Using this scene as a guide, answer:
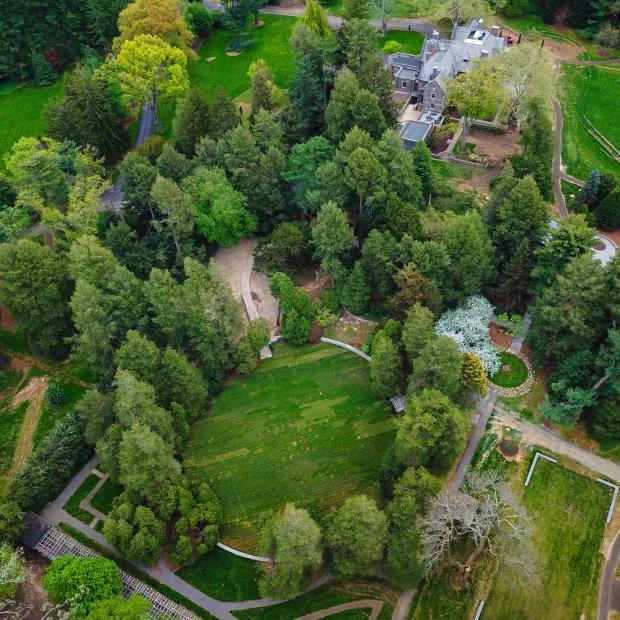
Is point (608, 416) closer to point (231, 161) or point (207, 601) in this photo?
point (207, 601)

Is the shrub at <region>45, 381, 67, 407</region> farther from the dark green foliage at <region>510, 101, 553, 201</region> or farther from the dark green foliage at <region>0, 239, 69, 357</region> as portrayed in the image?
the dark green foliage at <region>510, 101, 553, 201</region>

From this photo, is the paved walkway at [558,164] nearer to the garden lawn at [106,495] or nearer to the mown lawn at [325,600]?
the mown lawn at [325,600]

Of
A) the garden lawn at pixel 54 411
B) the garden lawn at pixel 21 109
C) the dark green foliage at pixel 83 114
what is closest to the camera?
the garden lawn at pixel 54 411

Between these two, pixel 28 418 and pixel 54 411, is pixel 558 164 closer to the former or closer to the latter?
pixel 54 411

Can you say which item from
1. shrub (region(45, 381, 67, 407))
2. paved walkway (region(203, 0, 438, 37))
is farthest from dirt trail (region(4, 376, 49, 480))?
paved walkway (region(203, 0, 438, 37))

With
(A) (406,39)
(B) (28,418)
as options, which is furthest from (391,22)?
(B) (28,418)

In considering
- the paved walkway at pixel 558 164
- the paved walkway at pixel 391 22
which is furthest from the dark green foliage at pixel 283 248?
the paved walkway at pixel 391 22
